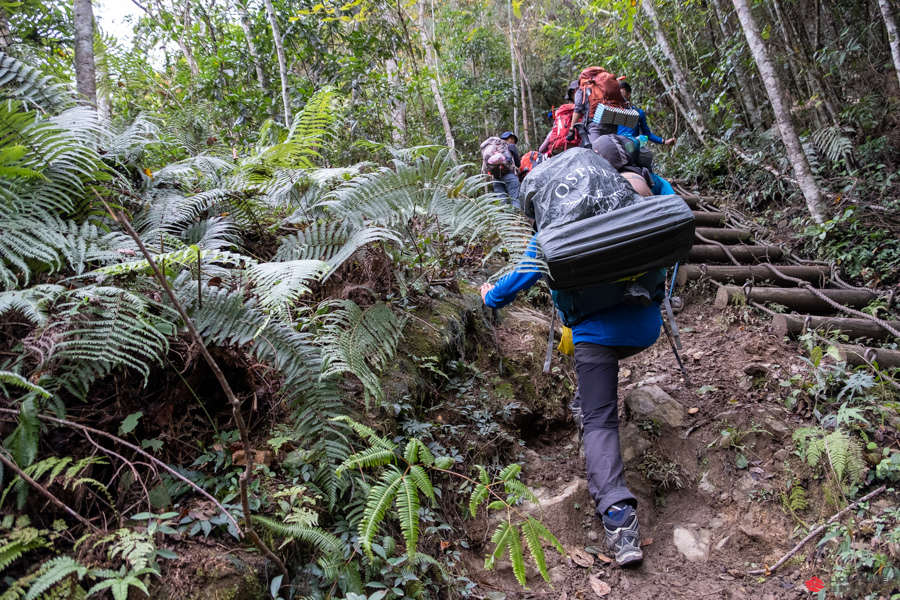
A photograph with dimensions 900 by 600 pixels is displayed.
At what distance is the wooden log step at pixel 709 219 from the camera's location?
24.1ft

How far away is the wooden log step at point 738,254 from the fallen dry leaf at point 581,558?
4.88m

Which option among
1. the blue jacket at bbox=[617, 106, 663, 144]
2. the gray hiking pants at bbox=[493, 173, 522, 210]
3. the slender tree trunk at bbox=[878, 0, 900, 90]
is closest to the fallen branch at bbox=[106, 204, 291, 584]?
the blue jacket at bbox=[617, 106, 663, 144]

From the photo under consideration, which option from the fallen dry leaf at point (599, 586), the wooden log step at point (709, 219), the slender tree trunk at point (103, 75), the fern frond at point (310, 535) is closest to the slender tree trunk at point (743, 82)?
the wooden log step at point (709, 219)

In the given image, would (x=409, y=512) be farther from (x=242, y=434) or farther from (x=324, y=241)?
(x=324, y=241)

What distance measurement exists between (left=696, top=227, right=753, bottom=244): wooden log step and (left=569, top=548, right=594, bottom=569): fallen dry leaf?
5639 millimetres

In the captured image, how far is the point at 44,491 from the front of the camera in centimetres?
151

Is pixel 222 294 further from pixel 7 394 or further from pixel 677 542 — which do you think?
pixel 677 542

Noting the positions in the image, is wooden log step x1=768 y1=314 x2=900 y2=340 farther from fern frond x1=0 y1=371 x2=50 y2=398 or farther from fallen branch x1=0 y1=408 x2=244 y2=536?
fern frond x1=0 y1=371 x2=50 y2=398

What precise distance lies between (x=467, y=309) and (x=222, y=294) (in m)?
2.13

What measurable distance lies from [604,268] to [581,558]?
5.31 ft

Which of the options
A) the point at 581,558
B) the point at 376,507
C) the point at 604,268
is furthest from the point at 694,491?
the point at 376,507

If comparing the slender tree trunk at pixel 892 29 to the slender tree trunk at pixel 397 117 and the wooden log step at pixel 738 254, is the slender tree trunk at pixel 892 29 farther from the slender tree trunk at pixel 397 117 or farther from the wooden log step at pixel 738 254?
the slender tree trunk at pixel 397 117

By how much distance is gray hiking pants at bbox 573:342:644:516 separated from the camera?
270cm

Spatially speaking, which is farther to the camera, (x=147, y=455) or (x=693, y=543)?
(x=693, y=543)
